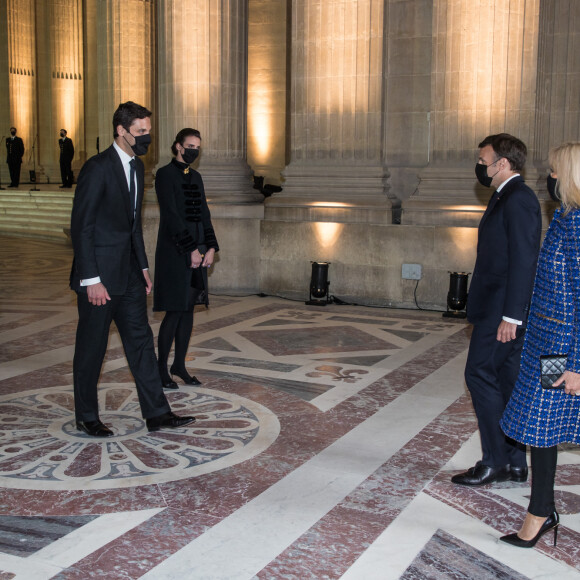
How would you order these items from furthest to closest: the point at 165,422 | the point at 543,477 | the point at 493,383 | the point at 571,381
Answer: the point at 165,422 → the point at 493,383 → the point at 543,477 → the point at 571,381

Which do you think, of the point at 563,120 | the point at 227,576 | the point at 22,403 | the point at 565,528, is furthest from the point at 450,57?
the point at 227,576

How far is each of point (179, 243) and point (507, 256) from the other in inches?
111

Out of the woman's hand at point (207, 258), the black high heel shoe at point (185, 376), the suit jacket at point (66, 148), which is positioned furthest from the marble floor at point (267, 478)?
the suit jacket at point (66, 148)

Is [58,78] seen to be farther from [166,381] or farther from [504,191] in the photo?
[504,191]

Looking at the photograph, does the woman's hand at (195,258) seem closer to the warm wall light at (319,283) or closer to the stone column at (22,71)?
the warm wall light at (319,283)

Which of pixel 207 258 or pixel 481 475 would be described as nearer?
pixel 481 475

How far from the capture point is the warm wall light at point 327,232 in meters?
11.2

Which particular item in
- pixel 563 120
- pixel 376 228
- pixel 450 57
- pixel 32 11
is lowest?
pixel 376 228

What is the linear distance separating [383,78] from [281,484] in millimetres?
7819

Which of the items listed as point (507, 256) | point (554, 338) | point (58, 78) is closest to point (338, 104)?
point (507, 256)

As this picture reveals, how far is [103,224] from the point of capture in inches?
202

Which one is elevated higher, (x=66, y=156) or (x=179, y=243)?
(x=66, y=156)

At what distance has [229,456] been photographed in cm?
492

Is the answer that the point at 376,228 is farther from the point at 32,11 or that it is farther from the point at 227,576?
the point at 32,11
